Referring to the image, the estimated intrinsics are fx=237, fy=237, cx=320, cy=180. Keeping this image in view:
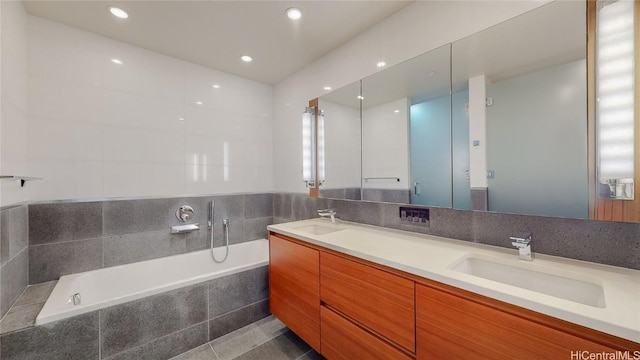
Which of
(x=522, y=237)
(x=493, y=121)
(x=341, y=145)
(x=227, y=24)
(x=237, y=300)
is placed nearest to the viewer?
(x=522, y=237)

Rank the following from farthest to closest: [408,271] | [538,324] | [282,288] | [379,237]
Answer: [282,288], [379,237], [408,271], [538,324]

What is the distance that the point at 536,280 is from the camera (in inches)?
42.3

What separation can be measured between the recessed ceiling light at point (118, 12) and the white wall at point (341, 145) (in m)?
1.70

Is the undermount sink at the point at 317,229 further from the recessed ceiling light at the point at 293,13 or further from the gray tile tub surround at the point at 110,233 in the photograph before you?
the recessed ceiling light at the point at 293,13

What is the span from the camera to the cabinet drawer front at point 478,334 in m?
0.74

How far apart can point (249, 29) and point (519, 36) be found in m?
1.88

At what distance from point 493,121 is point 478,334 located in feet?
3.61

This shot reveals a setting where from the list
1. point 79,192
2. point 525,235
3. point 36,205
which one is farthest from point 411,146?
point 36,205

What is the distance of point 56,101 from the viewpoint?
1.92 metres

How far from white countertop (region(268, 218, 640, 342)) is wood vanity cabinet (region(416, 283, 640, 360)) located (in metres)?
0.04

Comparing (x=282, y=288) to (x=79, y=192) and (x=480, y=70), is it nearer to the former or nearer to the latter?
(x=79, y=192)

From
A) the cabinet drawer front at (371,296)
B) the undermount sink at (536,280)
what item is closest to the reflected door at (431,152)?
the undermount sink at (536,280)

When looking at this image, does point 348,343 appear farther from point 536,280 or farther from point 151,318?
point 151,318

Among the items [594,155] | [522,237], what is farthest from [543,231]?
[594,155]
